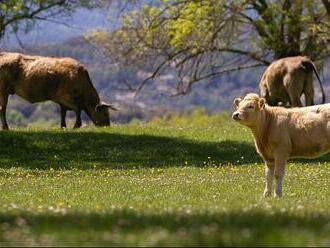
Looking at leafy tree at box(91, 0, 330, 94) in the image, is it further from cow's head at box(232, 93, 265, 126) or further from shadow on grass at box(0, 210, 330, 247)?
shadow on grass at box(0, 210, 330, 247)

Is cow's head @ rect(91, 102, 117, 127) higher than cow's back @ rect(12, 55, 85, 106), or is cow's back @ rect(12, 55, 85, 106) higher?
cow's back @ rect(12, 55, 85, 106)

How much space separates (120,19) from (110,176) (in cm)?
2925

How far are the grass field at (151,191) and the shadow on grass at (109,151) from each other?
0.03 metres

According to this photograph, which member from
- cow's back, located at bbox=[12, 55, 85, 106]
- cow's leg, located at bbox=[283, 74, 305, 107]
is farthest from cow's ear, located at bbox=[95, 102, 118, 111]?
cow's leg, located at bbox=[283, 74, 305, 107]

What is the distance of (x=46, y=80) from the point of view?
3519 centimetres

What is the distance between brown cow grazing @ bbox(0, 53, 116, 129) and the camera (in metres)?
35.1

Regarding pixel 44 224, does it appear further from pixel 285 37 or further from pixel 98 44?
pixel 98 44

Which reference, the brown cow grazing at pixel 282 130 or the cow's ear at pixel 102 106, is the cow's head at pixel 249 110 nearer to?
the brown cow grazing at pixel 282 130

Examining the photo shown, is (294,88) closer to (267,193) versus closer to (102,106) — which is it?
(102,106)

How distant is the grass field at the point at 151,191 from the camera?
8250 millimetres

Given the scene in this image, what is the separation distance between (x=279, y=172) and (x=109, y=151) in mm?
13289

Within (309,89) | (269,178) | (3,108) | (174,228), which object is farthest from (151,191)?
(309,89)

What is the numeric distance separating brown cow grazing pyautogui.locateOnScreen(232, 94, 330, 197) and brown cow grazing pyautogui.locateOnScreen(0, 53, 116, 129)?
1942 centimetres

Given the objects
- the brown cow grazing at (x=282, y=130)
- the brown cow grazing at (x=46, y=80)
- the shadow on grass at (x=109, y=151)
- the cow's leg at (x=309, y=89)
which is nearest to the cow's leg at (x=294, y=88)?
the cow's leg at (x=309, y=89)
